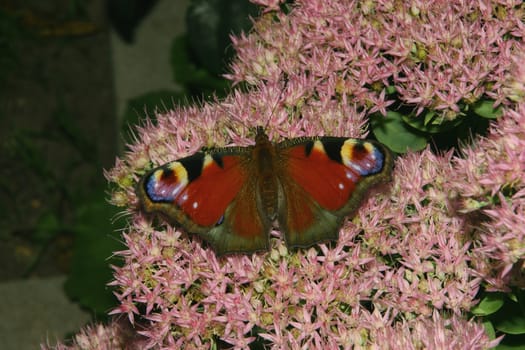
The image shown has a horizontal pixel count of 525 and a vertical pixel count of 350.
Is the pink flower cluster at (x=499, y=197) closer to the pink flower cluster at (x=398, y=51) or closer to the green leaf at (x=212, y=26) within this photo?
the pink flower cluster at (x=398, y=51)

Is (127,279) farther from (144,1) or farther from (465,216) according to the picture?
(144,1)

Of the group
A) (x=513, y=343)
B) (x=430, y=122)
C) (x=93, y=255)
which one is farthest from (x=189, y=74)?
(x=513, y=343)

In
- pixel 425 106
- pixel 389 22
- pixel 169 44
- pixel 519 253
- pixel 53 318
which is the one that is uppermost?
pixel 389 22

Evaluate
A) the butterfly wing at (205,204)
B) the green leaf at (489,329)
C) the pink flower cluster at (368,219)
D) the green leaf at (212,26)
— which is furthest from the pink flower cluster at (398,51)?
the green leaf at (212,26)

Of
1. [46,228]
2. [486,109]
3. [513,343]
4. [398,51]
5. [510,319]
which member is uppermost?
[398,51]

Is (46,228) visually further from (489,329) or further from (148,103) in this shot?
(489,329)

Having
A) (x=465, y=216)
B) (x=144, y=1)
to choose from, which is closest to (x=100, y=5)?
(x=144, y=1)

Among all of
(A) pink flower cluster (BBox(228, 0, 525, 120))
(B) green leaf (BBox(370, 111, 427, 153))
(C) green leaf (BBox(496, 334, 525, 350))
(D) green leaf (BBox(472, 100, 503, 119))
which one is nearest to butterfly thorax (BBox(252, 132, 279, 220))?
(A) pink flower cluster (BBox(228, 0, 525, 120))
